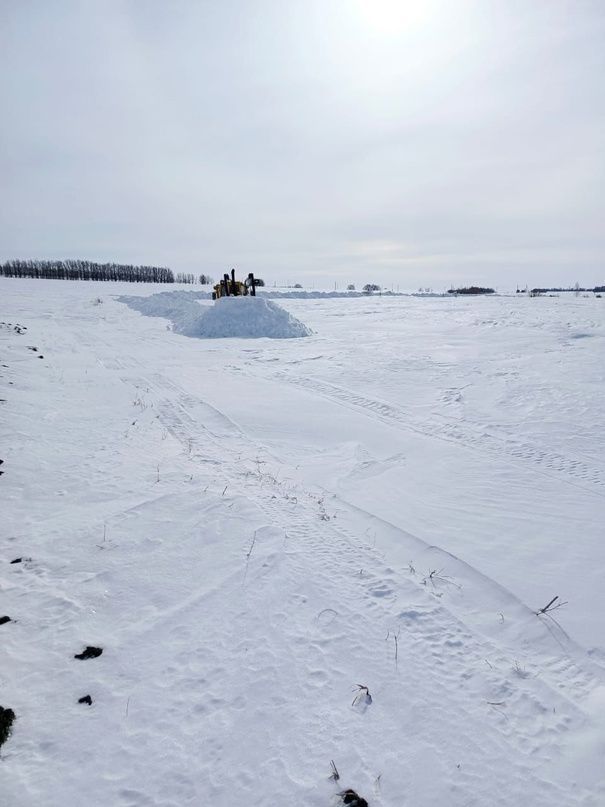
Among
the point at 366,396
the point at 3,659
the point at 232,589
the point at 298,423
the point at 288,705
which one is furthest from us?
the point at 366,396

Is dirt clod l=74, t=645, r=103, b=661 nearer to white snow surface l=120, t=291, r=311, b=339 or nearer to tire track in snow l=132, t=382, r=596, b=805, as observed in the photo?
tire track in snow l=132, t=382, r=596, b=805

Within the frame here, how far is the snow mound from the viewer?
19.4 meters

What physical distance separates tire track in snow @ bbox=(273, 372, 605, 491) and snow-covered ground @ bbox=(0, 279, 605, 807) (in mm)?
47

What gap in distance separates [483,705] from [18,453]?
19.4ft

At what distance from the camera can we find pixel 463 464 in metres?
6.00

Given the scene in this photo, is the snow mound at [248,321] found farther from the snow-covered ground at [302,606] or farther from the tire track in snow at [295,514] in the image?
the snow-covered ground at [302,606]

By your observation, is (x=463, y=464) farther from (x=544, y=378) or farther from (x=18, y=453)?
(x=18, y=453)

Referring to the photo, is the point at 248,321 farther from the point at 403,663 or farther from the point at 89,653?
the point at 403,663

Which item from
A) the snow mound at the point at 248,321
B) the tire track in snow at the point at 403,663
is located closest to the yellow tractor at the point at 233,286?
the snow mound at the point at 248,321

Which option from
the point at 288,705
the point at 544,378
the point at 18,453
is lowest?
the point at 288,705

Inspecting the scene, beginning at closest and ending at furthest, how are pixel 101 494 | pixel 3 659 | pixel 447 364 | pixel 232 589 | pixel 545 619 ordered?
1. pixel 3 659
2. pixel 545 619
3. pixel 232 589
4. pixel 101 494
5. pixel 447 364

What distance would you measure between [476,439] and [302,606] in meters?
4.49

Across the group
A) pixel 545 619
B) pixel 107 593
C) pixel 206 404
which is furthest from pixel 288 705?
pixel 206 404

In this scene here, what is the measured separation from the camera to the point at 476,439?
6836 millimetres
